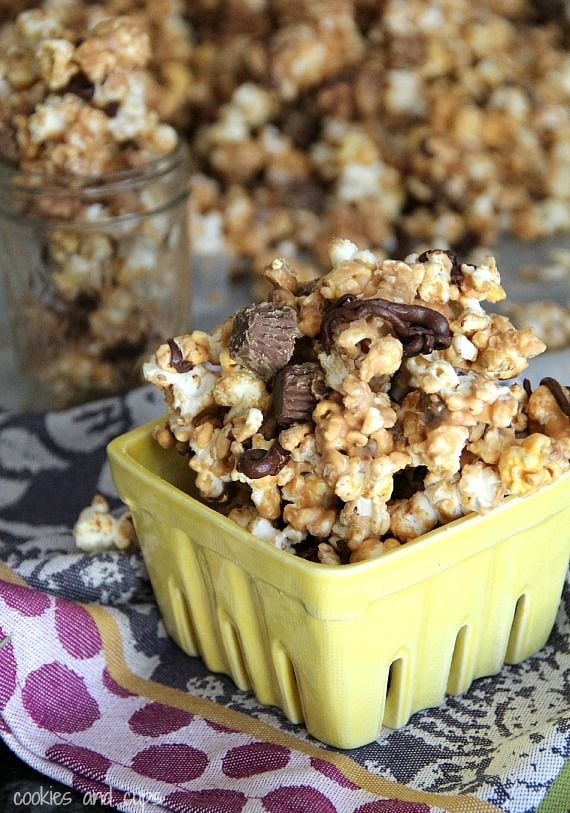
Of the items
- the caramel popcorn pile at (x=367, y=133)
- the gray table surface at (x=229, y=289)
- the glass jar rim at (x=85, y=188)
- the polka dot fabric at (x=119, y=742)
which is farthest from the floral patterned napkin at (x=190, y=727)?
the caramel popcorn pile at (x=367, y=133)

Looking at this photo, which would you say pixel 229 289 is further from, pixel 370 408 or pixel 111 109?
pixel 370 408

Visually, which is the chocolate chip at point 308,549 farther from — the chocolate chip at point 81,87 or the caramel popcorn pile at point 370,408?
Answer: the chocolate chip at point 81,87

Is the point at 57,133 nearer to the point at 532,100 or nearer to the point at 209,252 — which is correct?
the point at 209,252

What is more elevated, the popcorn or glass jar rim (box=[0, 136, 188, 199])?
glass jar rim (box=[0, 136, 188, 199])

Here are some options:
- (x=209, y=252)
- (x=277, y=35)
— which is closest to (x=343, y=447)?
(x=209, y=252)

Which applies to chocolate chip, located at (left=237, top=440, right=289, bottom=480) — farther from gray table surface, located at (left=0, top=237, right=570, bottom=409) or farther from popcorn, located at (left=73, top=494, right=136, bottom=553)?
gray table surface, located at (left=0, top=237, right=570, bottom=409)

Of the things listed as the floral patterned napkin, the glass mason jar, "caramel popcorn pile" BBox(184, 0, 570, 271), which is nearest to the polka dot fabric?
the floral patterned napkin
